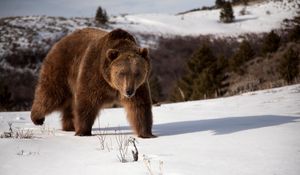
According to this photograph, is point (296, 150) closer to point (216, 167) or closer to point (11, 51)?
point (216, 167)

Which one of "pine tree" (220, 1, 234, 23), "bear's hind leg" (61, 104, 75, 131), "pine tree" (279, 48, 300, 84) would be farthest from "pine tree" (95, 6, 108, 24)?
"bear's hind leg" (61, 104, 75, 131)

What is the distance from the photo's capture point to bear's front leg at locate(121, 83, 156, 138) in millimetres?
6372

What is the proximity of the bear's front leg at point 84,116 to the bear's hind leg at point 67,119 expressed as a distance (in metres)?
1.27

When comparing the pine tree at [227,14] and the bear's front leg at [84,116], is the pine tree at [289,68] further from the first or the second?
the pine tree at [227,14]

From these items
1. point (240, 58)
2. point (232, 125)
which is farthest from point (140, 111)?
point (240, 58)

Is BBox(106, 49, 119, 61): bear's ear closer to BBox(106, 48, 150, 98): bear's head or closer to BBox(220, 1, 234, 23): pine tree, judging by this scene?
BBox(106, 48, 150, 98): bear's head

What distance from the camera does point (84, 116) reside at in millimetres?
6633

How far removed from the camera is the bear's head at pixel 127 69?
6.09 m

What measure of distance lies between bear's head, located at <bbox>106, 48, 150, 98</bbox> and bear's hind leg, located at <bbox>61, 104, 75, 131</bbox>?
1854 millimetres

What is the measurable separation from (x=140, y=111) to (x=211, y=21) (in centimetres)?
5939

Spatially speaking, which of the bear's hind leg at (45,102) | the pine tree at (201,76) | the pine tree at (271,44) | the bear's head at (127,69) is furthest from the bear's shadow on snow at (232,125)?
the pine tree at (271,44)

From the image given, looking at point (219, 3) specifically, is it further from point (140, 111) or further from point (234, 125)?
point (140, 111)

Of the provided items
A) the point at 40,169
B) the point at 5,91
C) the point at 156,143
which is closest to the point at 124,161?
the point at 40,169

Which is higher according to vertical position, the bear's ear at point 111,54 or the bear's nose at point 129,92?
the bear's ear at point 111,54
